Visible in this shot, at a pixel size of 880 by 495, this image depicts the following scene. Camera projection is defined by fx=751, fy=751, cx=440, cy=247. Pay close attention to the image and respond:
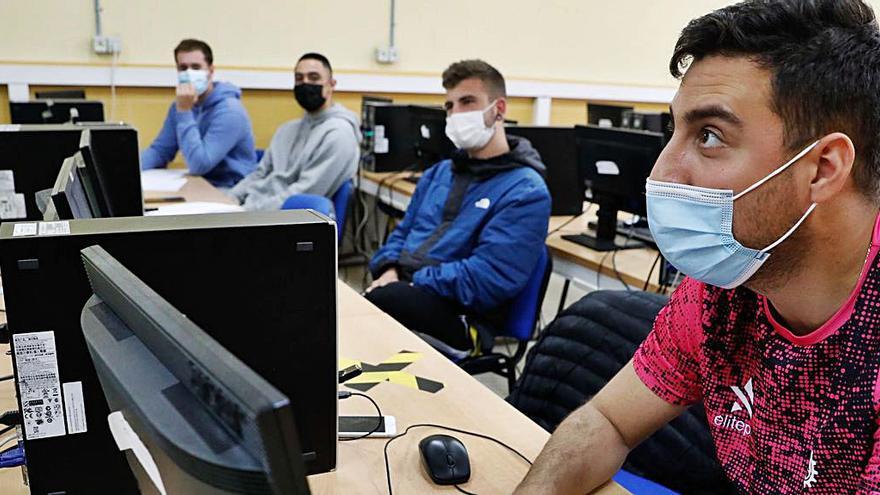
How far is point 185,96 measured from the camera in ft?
13.5

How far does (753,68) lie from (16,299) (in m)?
0.97

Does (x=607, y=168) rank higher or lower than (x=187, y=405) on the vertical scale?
lower

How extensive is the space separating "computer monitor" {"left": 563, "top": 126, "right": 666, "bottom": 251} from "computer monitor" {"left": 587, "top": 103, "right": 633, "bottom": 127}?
162 centimetres

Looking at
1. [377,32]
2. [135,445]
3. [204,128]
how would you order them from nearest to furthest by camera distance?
[135,445], [204,128], [377,32]

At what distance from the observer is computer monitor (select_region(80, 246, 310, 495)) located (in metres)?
0.40

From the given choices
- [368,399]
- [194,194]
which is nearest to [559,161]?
[194,194]

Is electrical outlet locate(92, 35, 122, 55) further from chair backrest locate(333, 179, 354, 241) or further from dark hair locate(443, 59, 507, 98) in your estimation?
dark hair locate(443, 59, 507, 98)

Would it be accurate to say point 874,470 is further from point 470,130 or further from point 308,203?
point 308,203

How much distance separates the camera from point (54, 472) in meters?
0.97

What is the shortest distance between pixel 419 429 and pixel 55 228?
680 millimetres

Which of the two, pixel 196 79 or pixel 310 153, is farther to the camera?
pixel 196 79

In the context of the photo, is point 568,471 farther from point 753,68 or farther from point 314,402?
point 753,68

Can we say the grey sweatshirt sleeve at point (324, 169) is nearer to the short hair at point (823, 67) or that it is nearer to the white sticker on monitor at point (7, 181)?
the white sticker on monitor at point (7, 181)

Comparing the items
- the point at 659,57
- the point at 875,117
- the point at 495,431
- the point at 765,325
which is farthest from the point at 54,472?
the point at 659,57
